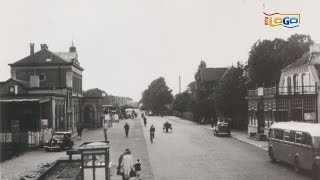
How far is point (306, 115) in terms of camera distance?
41.8 m

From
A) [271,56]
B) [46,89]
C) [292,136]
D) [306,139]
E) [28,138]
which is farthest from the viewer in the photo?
[271,56]

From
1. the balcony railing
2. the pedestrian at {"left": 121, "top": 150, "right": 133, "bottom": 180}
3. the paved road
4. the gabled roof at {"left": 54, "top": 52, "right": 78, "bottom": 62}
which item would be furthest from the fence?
the gabled roof at {"left": 54, "top": 52, "right": 78, "bottom": 62}

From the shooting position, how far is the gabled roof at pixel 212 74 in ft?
348

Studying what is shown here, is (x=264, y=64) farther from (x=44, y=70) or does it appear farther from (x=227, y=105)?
(x=44, y=70)

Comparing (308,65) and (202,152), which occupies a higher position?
(308,65)

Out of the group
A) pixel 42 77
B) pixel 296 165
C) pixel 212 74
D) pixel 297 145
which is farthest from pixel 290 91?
pixel 212 74

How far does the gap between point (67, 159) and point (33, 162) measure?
79.8 inches

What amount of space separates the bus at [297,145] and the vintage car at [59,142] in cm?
1627

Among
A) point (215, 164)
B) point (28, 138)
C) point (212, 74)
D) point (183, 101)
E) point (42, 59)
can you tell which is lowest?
point (215, 164)

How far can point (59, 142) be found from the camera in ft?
124

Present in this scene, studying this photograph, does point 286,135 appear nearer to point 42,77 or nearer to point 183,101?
point 42,77

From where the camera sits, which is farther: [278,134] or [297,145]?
[278,134]

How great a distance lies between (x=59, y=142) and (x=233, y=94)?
100.0 feet

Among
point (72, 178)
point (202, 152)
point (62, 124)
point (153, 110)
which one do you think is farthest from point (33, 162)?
point (153, 110)
